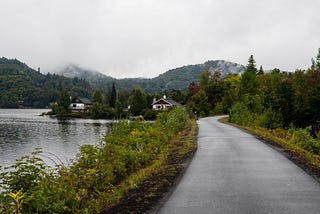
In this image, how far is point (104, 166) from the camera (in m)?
9.79

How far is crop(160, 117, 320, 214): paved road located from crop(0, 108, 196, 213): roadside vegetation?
77 centimetres

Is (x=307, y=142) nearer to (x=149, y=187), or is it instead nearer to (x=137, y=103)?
(x=149, y=187)

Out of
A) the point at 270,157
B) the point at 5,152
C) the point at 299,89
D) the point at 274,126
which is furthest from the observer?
the point at 299,89

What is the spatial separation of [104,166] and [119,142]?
3.80 meters

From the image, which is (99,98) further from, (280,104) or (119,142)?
(119,142)

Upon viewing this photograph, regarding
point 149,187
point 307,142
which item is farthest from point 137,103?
point 149,187

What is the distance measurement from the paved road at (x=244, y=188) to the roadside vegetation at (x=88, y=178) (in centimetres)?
77

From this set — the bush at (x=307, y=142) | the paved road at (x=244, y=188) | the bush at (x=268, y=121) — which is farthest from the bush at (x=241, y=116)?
the paved road at (x=244, y=188)

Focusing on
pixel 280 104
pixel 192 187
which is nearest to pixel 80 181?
pixel 192 187

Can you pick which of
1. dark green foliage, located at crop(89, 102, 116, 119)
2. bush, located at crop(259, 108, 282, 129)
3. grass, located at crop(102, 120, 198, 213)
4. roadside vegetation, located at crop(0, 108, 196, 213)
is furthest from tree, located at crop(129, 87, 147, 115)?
grass, located at crop(102, 120, 198, 213)

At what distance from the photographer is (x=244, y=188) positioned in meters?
8.08

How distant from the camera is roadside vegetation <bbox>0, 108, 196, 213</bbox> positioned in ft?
20.9

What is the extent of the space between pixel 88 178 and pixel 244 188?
363 cm

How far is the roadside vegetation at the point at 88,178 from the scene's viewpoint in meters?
6.37
